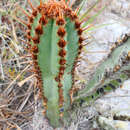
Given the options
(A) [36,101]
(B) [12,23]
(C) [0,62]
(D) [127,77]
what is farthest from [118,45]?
(B) [12,23]

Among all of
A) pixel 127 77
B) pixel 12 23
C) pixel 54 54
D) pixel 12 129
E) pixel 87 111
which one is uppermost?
pixel 12 23

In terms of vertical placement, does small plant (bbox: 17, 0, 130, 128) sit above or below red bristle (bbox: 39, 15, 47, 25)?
below

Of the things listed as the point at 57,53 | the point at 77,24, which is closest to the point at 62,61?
the point at 57,53

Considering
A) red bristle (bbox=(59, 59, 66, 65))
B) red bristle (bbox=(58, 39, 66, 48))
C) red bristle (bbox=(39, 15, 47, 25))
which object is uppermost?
red bristle (bbox=(39, 15, 47, 25))

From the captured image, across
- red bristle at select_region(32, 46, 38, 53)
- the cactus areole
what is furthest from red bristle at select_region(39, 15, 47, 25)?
red bristle at select_region(32, 46, 38, 53)

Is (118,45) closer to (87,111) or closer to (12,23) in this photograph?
(87,111)

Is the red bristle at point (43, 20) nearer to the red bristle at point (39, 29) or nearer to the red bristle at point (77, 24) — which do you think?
the red bristle at point (39, 29)

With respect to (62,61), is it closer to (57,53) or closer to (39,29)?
(57,53)

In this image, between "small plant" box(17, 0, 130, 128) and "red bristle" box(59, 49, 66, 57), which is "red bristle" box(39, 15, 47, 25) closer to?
"small plant" box(17, 0, 130, 128)

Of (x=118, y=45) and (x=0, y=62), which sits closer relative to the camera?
(x=118, y=45)
